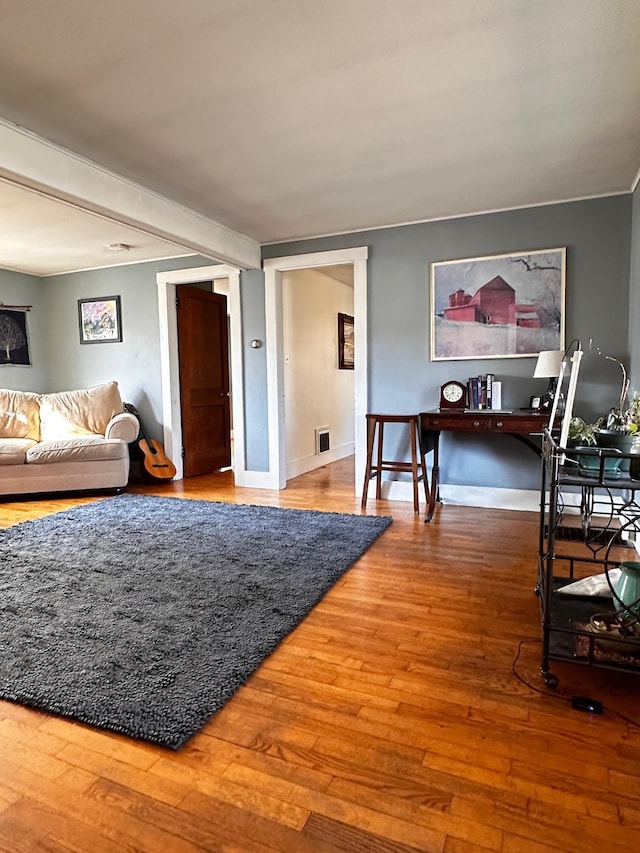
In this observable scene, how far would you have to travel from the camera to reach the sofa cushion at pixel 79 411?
493 cm

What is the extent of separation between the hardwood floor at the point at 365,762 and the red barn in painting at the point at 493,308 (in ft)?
8.05

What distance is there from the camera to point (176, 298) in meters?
5.18

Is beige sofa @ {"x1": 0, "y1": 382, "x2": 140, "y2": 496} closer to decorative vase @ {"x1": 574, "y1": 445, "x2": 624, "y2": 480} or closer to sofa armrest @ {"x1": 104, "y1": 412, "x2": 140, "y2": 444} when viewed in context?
sofa armrest @ {"x1": 104, "y1": 412, "x2": 140, "y2": 444}

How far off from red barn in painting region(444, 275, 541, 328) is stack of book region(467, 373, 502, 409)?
46cm

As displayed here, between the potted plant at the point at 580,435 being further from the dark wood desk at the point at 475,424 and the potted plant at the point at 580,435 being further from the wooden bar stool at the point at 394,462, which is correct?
the wooden bar stool at the point at 394,462

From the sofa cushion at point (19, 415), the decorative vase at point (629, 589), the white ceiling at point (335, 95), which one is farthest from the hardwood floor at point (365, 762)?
the sofa cushion at point (19, 415)

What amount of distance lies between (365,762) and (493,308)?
10.9ft

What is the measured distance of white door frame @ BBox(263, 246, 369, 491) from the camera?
4.22 m

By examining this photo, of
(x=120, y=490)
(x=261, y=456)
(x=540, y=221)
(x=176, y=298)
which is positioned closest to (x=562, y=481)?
(x=540, y=221)

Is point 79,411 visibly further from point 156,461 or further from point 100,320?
point 100,320

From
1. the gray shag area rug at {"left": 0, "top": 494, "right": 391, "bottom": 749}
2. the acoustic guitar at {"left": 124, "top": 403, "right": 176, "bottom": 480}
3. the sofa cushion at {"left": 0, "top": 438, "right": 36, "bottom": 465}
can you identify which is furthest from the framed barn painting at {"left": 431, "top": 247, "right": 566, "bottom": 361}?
the sofa cushion at {"left": 0, "top": 438, "right": 36, "bottom": 465}

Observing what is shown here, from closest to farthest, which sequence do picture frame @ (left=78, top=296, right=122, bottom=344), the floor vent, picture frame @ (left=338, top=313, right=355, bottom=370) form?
1. picture frame @ (left=78, top=296, right=122, bottom=344)
2. the floor vent
3. picture frame @ (left=338, top=313, right=355, bottom=370)

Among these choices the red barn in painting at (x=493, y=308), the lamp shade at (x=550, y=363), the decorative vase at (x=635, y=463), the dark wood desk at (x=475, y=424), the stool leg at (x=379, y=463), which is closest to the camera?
the decorative vase at (x=635, y=463)

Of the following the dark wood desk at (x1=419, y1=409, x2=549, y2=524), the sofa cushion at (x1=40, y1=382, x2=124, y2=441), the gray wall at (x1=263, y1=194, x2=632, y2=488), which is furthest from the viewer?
the sofa cushion at (x1=40, y1=382, x2=124, y2=441)
